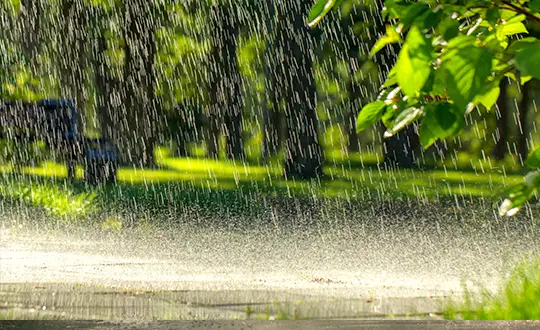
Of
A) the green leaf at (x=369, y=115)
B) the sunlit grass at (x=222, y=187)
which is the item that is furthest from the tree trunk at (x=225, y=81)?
the green leaf at (x=369, y=115)

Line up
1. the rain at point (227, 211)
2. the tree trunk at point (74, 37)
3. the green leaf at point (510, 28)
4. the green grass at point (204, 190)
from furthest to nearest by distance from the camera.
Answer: the tree trunk at point (74, 37)
the green grass at point (204, 190)
the rain at point (227, 211)
the green leaf at point (510, 28)

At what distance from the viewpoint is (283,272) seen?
6.26 m

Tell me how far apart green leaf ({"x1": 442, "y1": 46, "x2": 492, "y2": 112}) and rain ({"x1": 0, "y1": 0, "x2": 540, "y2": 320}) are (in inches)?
5.3

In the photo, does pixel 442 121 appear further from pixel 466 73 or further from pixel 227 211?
pixel 227 211

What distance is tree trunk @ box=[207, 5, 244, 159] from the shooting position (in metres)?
21.2

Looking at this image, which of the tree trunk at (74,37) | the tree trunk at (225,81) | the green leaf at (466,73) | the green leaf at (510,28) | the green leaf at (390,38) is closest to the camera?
the green leaf at (466,73)

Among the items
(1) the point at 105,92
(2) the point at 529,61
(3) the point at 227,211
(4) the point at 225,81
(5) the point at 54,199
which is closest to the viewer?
(2) the point at 529,61

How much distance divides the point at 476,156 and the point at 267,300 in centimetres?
3276

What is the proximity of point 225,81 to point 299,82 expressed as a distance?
11461mm

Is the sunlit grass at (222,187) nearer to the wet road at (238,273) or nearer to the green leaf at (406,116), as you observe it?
the wet road at (238,273)

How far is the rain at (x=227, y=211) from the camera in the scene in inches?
192

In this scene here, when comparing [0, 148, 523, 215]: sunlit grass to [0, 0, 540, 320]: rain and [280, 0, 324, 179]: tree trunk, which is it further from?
[280, 0, 324, 179]: tree trunk

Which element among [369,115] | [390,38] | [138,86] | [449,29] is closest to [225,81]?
[138,86]

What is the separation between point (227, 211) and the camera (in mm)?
10164
